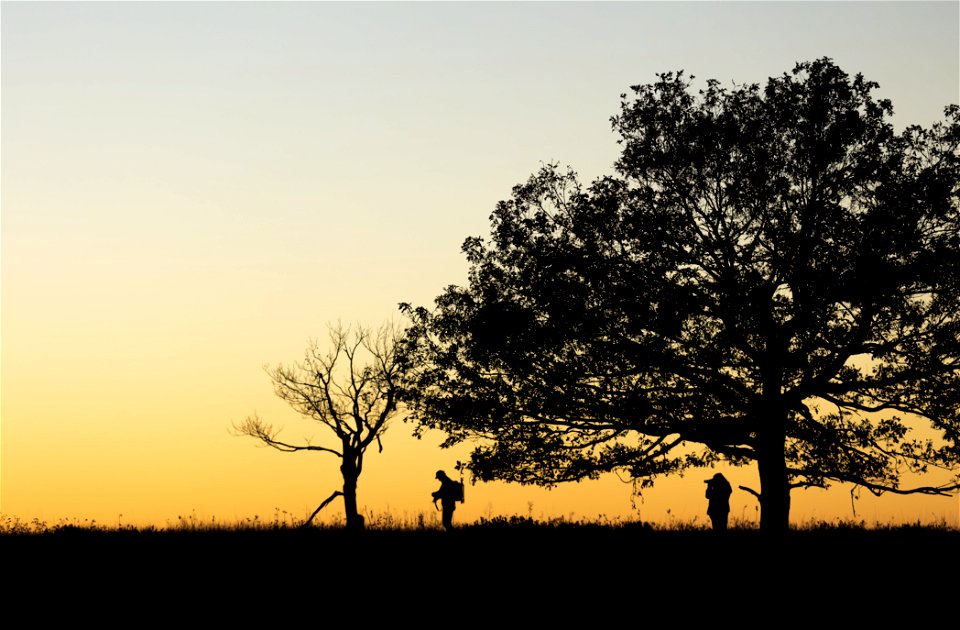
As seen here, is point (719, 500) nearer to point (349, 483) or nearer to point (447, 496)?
point (447, 496)

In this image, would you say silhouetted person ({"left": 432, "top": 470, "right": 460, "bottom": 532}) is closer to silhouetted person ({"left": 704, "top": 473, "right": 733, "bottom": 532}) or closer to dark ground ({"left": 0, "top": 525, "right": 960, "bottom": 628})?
dark ground ({"left": 0, "top": 525, "right": 960, "bottom": 628})

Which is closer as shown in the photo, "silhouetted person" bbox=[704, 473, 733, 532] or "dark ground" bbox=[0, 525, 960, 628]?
"dark ground" bbox=[0, 525, 960, 628]

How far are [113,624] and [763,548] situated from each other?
13.7 metres

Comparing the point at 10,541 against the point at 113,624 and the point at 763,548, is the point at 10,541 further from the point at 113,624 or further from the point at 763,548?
the point at 763,548

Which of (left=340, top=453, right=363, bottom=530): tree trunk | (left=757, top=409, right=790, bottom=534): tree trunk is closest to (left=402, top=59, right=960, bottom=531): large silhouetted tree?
(left=757, top=409, right=790, bottom=534): tree trunk

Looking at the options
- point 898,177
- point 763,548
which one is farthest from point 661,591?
point 898,177

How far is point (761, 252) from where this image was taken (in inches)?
1104

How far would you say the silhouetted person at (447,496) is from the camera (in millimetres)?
29812

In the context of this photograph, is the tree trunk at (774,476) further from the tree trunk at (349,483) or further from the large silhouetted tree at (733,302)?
the tree trunk at (349,483)

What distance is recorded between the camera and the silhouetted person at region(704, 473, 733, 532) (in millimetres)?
29016

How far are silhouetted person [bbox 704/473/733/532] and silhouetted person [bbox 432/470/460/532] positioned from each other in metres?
7.03

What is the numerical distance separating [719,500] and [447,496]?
296 inches

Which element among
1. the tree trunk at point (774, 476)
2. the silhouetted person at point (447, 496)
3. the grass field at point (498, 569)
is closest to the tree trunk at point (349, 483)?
the silhouetted person at point (447, 496)

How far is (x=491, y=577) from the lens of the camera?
18859 mm
